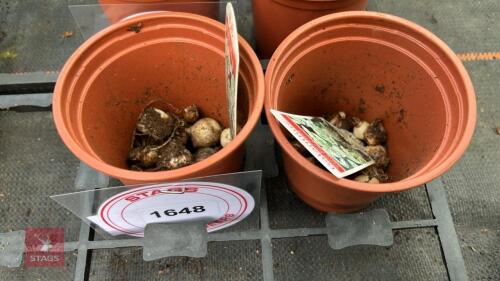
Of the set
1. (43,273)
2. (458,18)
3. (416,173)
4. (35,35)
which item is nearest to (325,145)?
(416,173)

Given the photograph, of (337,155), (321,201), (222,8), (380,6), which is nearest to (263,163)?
(321,201)

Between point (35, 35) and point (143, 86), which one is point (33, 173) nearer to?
point (143, 86)

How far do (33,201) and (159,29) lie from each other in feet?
1.63

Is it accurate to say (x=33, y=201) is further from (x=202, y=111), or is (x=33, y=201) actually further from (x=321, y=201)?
(x=321, y=201)

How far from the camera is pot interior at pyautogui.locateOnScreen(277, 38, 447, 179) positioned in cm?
77

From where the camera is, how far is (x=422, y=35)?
74cm

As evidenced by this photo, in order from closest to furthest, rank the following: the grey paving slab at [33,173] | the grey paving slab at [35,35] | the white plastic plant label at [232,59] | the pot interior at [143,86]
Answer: the white plastic plant label at [232,59] → the pot interior at [143,86] → the grey paving slab at [33,173] → the grey paving slab at [35,35]

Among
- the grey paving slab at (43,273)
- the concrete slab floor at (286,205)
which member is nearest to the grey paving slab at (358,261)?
the concrete slab floor at (286,205)

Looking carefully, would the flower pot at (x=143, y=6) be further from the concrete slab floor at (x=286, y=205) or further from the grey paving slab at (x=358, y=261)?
the grey paving slab at (x=358, y=261)

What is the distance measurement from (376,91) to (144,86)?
0.52 metres

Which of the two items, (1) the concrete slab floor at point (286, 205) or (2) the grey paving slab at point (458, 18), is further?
(2) the grey paving slab at point (458, 18)

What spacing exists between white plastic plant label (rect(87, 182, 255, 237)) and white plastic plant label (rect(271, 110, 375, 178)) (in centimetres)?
14

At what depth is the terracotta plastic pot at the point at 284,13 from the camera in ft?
2.76

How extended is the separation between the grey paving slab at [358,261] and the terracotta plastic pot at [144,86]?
0.73 ft
